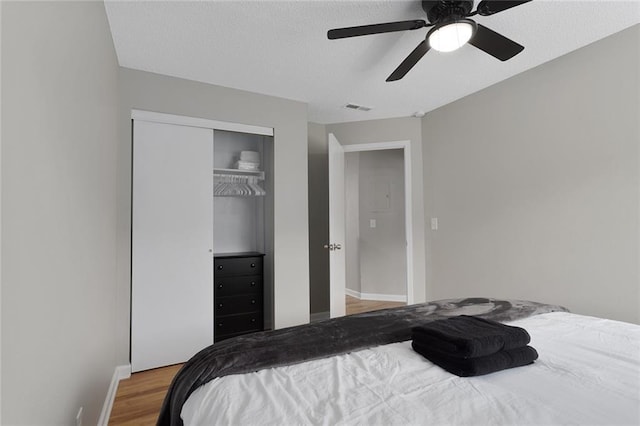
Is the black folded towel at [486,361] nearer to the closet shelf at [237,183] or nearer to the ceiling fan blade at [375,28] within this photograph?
the ceiling fan blade at [375,28]

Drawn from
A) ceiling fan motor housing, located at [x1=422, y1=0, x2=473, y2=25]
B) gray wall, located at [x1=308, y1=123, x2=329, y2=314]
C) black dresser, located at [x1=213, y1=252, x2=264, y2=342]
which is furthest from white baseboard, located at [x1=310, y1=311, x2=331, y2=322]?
ceiling fan motor housing, located at [x1=422, y1=0, x2=473, y2=25]

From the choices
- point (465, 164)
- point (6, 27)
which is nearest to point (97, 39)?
point (6, 27)

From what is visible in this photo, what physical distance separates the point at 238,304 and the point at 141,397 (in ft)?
3.86

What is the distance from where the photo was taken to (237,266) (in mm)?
3367

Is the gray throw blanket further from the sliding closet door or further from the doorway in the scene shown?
the doorway

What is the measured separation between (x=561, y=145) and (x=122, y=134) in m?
3.46

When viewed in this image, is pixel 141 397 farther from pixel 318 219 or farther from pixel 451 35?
pixel 451 35

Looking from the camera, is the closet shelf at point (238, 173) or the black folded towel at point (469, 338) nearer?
the black folded towel at point (469, 338)

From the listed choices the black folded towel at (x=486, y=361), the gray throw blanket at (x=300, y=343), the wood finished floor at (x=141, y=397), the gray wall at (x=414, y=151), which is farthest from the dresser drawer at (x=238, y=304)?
the black folded towel at (x=486, y=361)

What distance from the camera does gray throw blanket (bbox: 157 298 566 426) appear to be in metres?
1.16

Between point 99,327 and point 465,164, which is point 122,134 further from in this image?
point 465,164

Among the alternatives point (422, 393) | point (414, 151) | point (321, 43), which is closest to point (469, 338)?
point (422, 393)

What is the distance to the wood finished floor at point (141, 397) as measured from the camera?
205cm

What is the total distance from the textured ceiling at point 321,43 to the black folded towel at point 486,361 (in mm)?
1887
